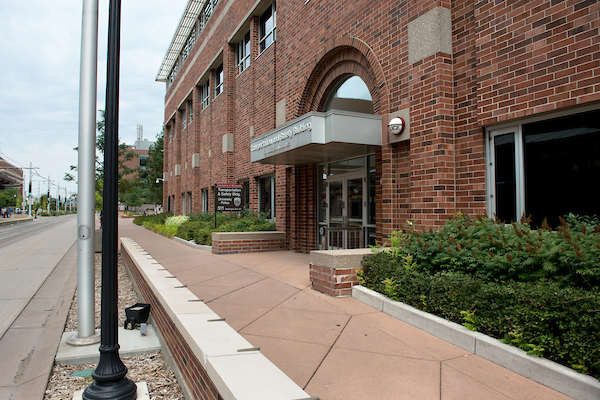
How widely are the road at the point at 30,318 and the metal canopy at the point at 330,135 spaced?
5.14m

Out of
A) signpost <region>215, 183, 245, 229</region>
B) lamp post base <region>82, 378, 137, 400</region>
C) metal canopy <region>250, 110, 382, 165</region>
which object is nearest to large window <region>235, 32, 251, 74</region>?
signpost <region>215, 183, 245, 229</region>

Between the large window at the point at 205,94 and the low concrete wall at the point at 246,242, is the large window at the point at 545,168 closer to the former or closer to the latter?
the low concrete wall at the point at 246,242

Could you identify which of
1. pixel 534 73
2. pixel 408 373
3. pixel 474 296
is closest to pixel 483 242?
pixel 474 296

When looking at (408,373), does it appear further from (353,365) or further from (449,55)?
(449,55)

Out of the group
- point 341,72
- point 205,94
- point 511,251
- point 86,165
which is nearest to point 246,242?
point 341,72

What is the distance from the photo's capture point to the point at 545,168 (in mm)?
5605

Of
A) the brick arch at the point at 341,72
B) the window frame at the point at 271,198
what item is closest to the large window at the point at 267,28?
the brick arch at the point at 341,72

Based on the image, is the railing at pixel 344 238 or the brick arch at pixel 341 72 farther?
the railing at pixel 344 238

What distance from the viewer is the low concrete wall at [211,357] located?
2.41 m

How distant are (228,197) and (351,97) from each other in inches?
247

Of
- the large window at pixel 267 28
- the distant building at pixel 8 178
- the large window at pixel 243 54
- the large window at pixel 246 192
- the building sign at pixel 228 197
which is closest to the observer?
the building sign at pixel 228 197

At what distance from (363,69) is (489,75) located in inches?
129

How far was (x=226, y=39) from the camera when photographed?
59.4ft

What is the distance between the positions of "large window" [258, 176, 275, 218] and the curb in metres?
9.61
